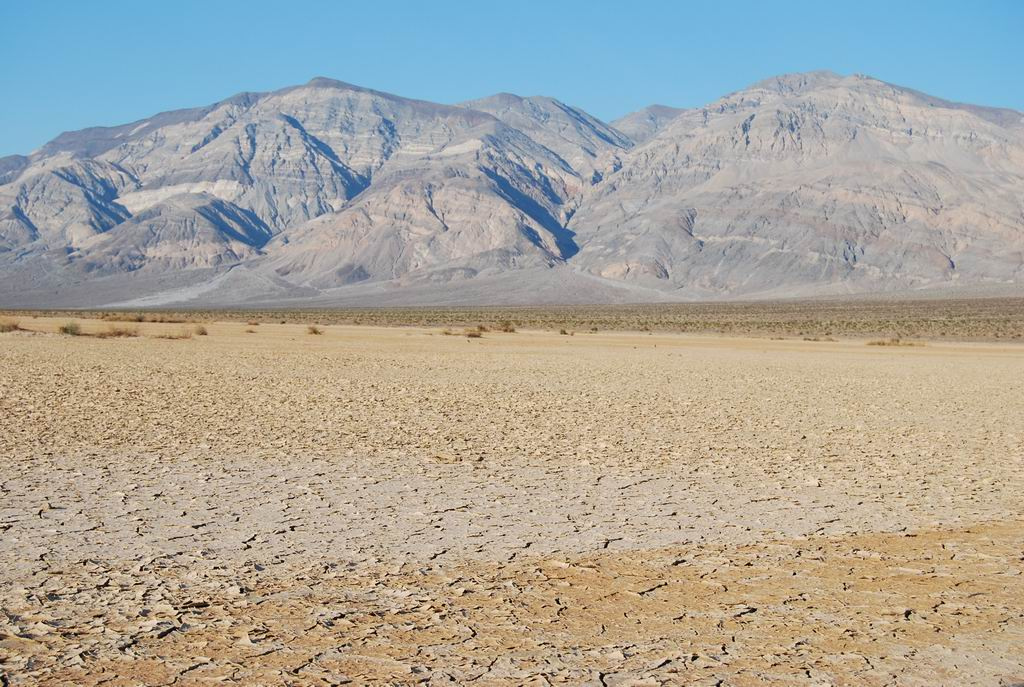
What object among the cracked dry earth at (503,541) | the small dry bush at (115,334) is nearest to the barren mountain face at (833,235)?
the small dry bush at (115,334)

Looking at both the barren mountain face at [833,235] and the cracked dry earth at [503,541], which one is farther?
the barren mountain face at [833,235]

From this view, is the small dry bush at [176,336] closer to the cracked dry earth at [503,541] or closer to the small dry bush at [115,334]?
the small dry bush at [115,334]

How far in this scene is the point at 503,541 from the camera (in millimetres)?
8289

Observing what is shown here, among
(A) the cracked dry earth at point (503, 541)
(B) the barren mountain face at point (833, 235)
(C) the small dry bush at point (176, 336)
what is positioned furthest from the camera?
(B) the barren mountain face at point (833, 235)

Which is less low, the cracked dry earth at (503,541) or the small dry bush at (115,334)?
the small dry bush at (115,334)

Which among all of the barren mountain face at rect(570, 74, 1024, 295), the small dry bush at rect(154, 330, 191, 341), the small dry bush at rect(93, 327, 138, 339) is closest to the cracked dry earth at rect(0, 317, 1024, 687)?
the small dry bush at rect(93, 327, 138, 339)

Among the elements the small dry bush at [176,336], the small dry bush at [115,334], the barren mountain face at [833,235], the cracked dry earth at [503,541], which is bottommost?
the cracked dry earth at [503,541]

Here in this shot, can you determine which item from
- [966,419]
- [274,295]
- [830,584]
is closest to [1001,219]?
[274,295]

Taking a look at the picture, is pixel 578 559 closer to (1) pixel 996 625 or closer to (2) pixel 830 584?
(2) pixel 830 584

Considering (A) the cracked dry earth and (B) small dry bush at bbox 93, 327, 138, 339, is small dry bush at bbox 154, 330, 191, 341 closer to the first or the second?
(B) small dry bush at bbox 93, 327, 138, 339

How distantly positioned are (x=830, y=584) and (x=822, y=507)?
2679 mm

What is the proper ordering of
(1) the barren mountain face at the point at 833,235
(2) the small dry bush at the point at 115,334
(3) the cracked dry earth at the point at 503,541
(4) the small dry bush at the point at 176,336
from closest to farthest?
(3) the cracked dry earth at the point at 503,541
(2) the small dry bush at the point at 115,334
(4) the small dry bush at the point at 176,336
(1) the barren mountain face at the point at 833,235

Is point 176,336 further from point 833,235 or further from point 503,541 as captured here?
point 833,235

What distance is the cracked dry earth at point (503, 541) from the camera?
18.7ft
